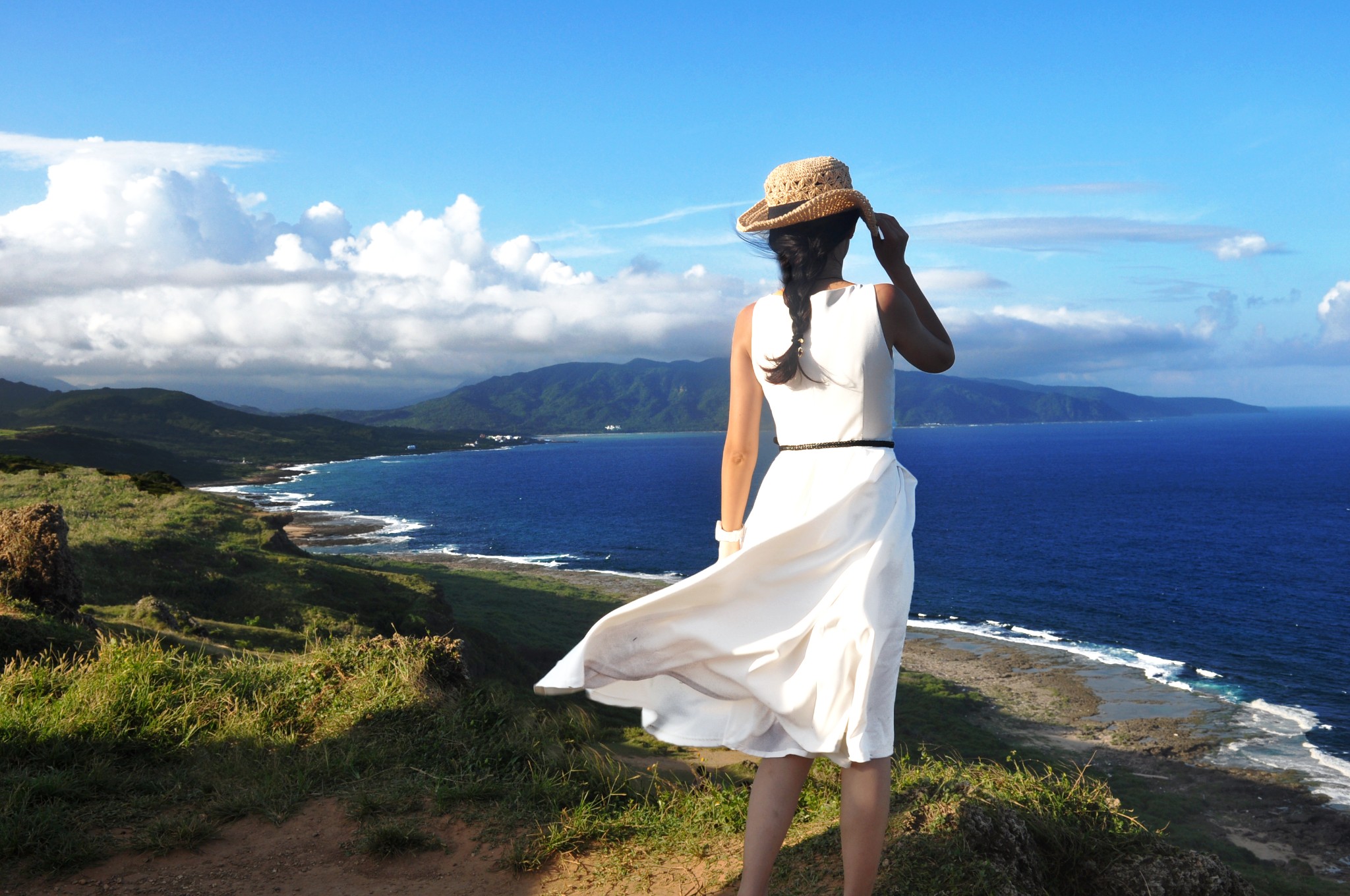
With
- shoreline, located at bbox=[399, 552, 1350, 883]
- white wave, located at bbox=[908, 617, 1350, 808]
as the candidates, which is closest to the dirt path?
shoreline, located at bbox=[399, 552, 1350, 883]

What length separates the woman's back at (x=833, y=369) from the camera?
280 centimetres

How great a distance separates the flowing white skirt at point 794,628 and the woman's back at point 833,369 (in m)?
0.10

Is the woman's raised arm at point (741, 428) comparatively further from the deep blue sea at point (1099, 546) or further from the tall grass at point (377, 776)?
the deep blue sea at point (1099, 546)

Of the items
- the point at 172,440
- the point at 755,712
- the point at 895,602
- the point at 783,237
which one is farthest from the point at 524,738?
the point at 172,440

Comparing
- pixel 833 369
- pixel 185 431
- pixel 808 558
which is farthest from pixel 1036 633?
pixel 185 431

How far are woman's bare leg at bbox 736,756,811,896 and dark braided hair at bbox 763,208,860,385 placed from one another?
1.33m

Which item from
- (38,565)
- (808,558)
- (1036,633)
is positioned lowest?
(1036,633)

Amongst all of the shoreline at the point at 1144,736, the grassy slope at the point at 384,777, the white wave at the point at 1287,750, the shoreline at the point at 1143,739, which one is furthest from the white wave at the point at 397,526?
the grassy slope at the point at 384,777

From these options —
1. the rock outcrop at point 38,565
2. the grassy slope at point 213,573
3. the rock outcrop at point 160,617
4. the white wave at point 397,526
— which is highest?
the rock outcrop at point 38,565

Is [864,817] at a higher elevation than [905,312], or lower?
lower

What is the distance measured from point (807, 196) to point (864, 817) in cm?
208

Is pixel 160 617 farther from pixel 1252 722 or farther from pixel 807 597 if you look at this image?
pixel 1252 722

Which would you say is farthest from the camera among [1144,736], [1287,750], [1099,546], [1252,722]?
[1099,546]

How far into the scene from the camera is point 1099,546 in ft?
208
